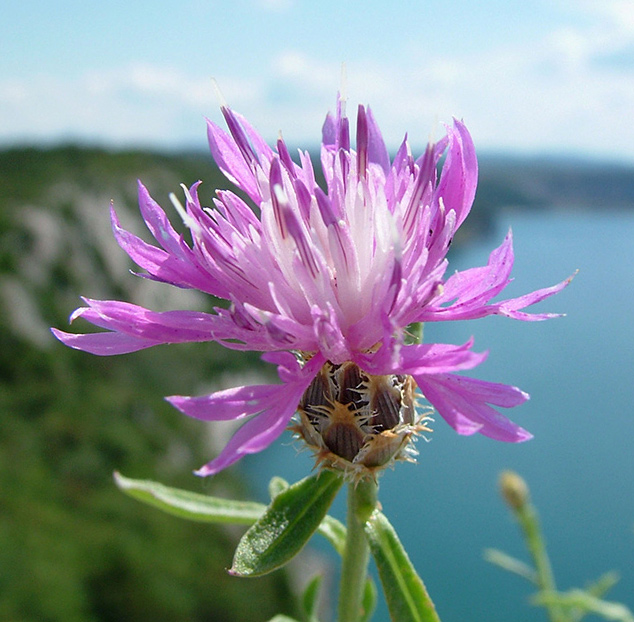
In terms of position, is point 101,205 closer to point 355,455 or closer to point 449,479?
point 449,479

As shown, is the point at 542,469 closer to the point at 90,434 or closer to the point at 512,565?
the point at 90,434

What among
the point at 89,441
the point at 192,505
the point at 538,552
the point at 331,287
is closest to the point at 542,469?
the point at 89,441

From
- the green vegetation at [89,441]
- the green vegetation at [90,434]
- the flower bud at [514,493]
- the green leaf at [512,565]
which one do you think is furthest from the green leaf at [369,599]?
the green vegetation at [89,441]

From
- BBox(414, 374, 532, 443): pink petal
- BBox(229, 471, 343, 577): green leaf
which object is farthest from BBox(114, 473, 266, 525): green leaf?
BBox(414, 374, 532, 443): pink petal

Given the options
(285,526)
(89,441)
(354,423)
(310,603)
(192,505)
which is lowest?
(89,441)

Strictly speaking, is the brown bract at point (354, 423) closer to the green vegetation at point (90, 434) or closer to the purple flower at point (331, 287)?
the purple flower at point (331, 287)

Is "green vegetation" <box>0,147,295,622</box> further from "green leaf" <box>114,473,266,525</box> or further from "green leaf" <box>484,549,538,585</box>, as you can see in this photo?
"green leaf" <box>114,473,266,525</box>
